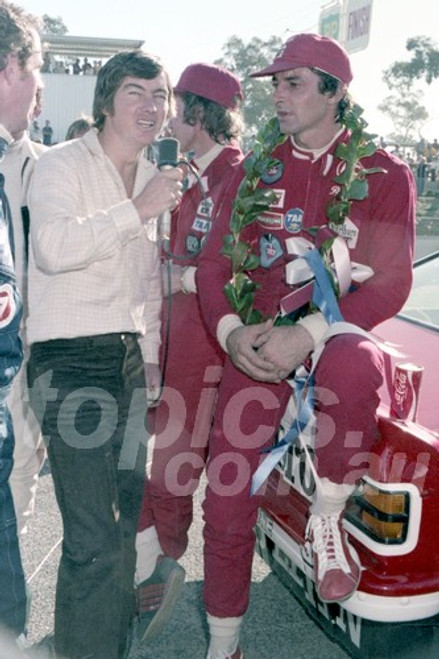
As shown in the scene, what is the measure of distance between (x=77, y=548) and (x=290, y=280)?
108 centimetres

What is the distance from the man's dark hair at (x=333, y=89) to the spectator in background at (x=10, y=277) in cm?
100

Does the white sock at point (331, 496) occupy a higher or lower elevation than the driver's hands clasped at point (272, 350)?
lower

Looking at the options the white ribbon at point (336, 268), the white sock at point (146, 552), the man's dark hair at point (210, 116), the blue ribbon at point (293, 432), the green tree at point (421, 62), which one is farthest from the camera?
the green tree at point (421, 62)

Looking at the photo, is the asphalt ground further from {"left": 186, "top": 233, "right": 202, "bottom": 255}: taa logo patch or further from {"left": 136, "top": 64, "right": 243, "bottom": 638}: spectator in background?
{"left": 186, "top": 233, "right": 202, "bottom": 255}: taa logo patch

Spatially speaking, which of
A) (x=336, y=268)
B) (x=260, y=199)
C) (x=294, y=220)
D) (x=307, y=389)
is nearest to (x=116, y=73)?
(x=260, y=199)

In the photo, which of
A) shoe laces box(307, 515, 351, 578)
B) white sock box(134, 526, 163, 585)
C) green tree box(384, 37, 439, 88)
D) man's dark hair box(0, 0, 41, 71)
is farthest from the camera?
green tree box(384, 37, 439, 88)

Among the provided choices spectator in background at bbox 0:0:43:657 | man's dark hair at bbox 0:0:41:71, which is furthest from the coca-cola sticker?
man's dark hair at bbox 0:0:41:71

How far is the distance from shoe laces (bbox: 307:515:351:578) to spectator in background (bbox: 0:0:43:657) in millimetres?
843

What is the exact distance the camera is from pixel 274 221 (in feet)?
9.41

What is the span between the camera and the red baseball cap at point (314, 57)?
9.32ft

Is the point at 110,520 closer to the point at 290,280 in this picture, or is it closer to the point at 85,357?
the point at 85,357

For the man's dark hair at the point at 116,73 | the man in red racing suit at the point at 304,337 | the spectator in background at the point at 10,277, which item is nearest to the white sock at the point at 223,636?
the man in red racing suit at the point at 304,337

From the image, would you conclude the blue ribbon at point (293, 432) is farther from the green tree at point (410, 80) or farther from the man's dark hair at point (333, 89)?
the green tree at point (410, 80)

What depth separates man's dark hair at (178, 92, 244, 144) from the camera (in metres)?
3.55
